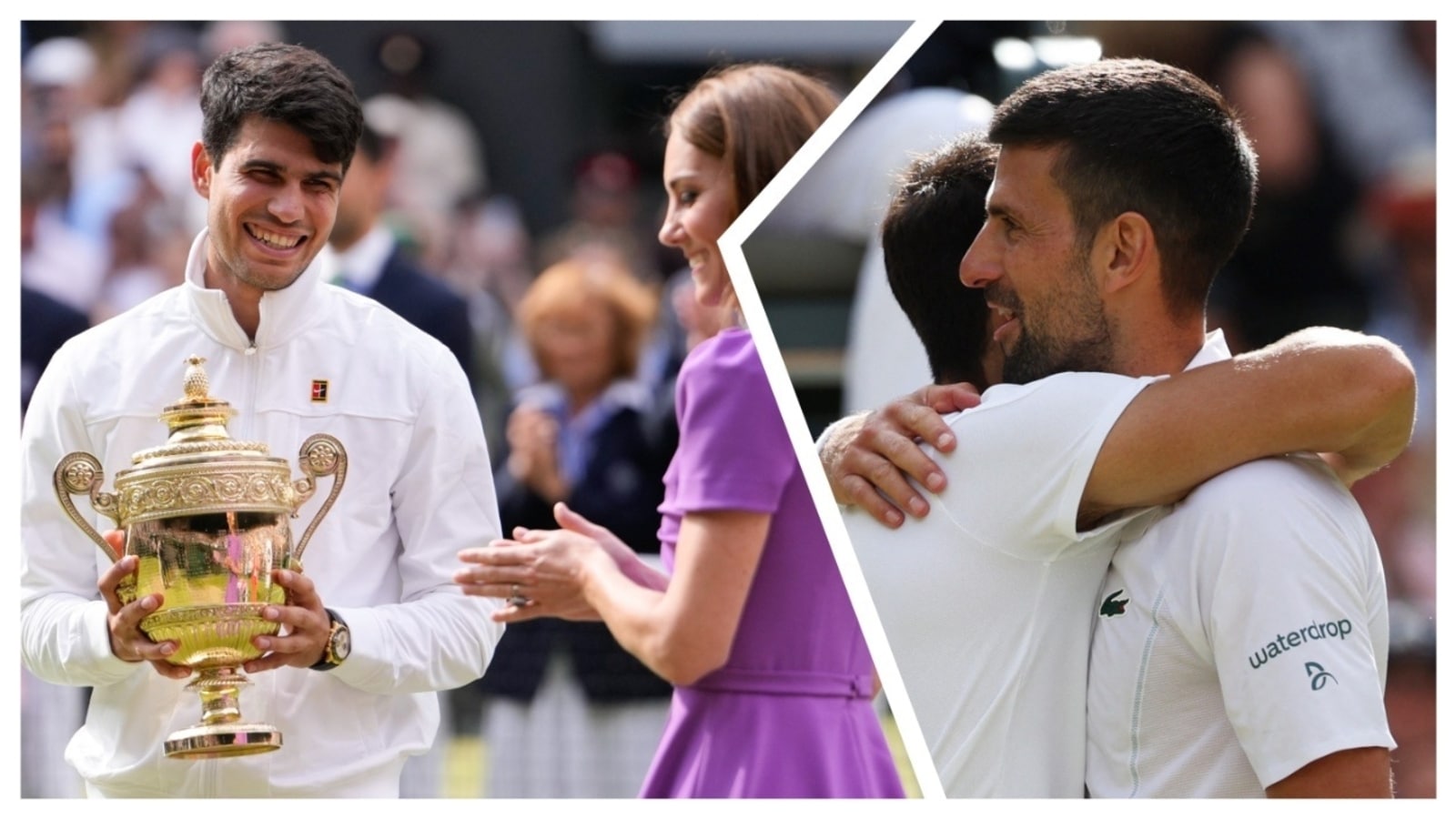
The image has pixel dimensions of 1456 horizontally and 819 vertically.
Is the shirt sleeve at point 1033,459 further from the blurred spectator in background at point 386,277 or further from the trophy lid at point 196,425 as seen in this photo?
the blurred spectator in background at point 386,277

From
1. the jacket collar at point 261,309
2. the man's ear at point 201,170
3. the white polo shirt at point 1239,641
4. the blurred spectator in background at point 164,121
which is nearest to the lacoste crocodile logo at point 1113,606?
the white polo shirt at point 1239,641

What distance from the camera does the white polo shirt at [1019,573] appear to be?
2.95m

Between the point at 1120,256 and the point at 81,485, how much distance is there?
184 cm

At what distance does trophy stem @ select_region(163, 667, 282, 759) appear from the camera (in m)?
3.37

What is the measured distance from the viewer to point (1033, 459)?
2.96 metres

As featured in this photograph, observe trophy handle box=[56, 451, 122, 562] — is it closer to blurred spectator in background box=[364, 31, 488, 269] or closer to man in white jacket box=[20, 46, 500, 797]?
man in white jacket box=[20, 46, 500, 797]

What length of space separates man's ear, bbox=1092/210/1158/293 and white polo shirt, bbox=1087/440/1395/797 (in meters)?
0.39

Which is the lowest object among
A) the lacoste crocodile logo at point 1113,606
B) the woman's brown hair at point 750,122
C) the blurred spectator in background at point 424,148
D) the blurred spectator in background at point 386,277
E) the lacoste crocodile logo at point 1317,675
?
the lacoste crocodile logo at point 1317,675

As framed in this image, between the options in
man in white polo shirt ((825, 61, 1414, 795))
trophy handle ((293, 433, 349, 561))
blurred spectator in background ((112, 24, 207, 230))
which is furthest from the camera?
blurred spectator in background ((112, 24, 207, 230))

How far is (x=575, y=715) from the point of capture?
20.3ft

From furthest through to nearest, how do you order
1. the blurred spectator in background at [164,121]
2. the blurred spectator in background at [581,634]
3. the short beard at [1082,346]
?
1. the blurred spectator in background at [164,121]
2. the blurred spectator in background at [581,634]
3. the short beard at [1082,346]

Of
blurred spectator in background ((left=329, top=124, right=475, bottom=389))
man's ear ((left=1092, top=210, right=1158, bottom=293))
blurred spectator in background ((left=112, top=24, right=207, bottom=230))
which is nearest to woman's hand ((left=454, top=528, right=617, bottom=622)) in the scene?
man's ear ((left=1092, top=210, right=1158, bottom=293))

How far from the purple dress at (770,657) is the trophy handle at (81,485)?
1017 millimetres

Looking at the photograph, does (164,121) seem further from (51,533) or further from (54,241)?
(51,533)
